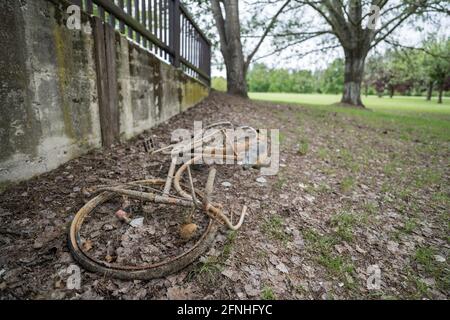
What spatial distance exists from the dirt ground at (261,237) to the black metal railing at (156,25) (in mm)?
1902

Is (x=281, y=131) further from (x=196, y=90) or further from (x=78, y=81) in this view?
(x=78, y=81)

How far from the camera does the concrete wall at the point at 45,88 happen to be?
242 centimetres

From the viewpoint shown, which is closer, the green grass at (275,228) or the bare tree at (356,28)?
the green grass at (275,228)

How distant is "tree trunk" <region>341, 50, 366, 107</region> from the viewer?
539 inches

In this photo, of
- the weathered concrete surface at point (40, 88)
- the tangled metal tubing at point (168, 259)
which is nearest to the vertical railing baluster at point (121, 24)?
the weathered concrete surface at point (40, 88)

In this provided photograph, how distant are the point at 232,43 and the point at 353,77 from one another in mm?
7732

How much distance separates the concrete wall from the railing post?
228 cm

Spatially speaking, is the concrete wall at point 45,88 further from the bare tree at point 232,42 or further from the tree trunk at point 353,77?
the tree trunk at point 353,77

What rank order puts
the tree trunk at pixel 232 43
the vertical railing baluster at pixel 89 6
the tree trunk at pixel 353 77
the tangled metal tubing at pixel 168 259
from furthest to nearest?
1. the tree trunk at pixel 353 77
2. the tree trunk at pixel 232 43
3. the vertical railing baluster at pixel 89 6
4. the tangled metal tubing at pixel 168 259

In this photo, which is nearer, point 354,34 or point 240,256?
point 240,256

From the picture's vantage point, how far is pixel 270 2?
11.4 meters

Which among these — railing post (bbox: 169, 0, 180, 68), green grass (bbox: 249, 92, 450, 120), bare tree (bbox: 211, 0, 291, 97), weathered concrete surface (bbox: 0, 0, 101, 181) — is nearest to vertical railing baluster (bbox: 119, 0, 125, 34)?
weathered concrete surface (bbox: 0, 0, 101, 181)

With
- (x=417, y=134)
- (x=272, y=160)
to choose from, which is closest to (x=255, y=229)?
(x=272, y=160)

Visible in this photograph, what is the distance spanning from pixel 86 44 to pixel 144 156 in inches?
64.0
